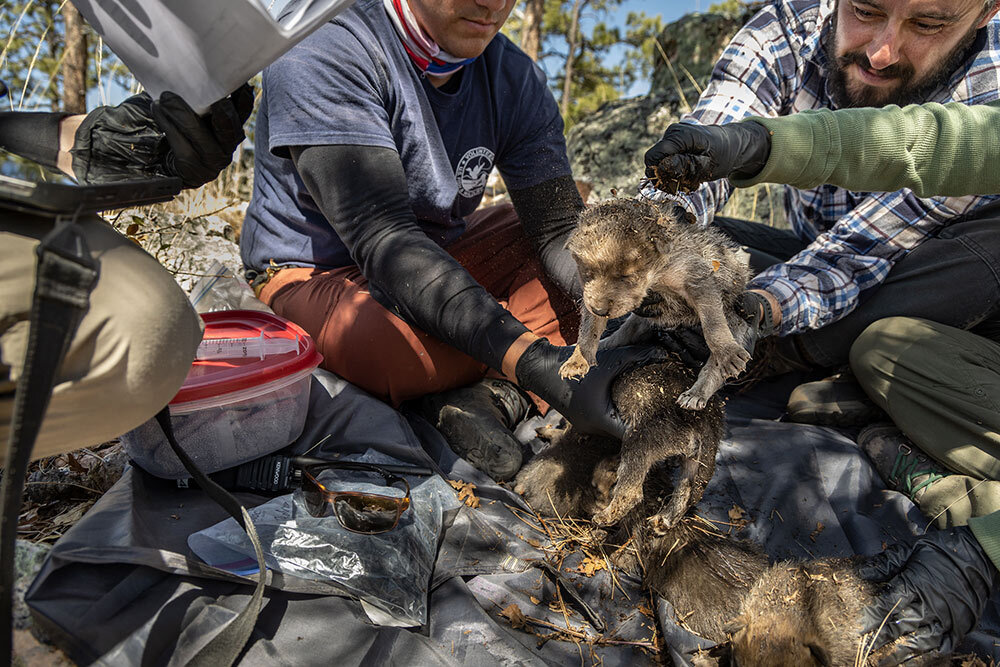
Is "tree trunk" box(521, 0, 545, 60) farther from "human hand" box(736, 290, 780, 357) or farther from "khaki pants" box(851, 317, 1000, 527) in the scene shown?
"khaki pants" box(851, 317, 1000, 527)

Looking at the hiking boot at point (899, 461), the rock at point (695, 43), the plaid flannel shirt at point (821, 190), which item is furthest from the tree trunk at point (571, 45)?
the hiking boot at point (899, 461)

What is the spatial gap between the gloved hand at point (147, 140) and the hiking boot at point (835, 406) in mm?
3633

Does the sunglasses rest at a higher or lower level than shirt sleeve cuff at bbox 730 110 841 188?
lower

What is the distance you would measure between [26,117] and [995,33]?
206 inches

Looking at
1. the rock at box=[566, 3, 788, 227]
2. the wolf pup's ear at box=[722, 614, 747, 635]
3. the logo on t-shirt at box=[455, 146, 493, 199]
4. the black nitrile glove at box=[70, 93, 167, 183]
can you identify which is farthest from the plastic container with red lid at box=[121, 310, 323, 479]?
the rock at box=[566, 3, 788, 227]

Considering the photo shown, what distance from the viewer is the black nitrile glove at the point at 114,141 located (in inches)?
104

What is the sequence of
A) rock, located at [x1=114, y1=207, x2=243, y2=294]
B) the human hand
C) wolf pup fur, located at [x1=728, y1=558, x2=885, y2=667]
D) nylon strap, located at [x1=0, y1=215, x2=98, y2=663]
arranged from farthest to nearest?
rock, located at [x1=114, y1=207, x2=243, y2=294]
the human hand
wolf pup fur, located at [x1=728, y1=558, x2=885, y2=667]
nylon strap, located at [x1=0, y1=215, x2=98, y2=663]

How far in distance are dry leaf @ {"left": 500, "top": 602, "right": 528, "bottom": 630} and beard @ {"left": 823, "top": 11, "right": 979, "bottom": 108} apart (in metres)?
3.68

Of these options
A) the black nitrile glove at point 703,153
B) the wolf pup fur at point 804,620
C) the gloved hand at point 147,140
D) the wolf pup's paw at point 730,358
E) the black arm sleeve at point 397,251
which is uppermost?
the gloved hand at point 147,140

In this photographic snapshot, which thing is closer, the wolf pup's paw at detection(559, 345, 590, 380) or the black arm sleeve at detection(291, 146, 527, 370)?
the wolf pup's paw at detection(559, 345, 590, 380)

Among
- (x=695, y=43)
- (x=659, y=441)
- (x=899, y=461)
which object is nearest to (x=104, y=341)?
(x=659, y=441)

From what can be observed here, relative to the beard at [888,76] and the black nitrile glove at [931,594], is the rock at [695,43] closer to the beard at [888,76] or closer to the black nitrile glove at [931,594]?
the beard at [888,76]

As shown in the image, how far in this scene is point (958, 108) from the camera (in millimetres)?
2865

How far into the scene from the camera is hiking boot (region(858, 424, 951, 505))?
358cm
